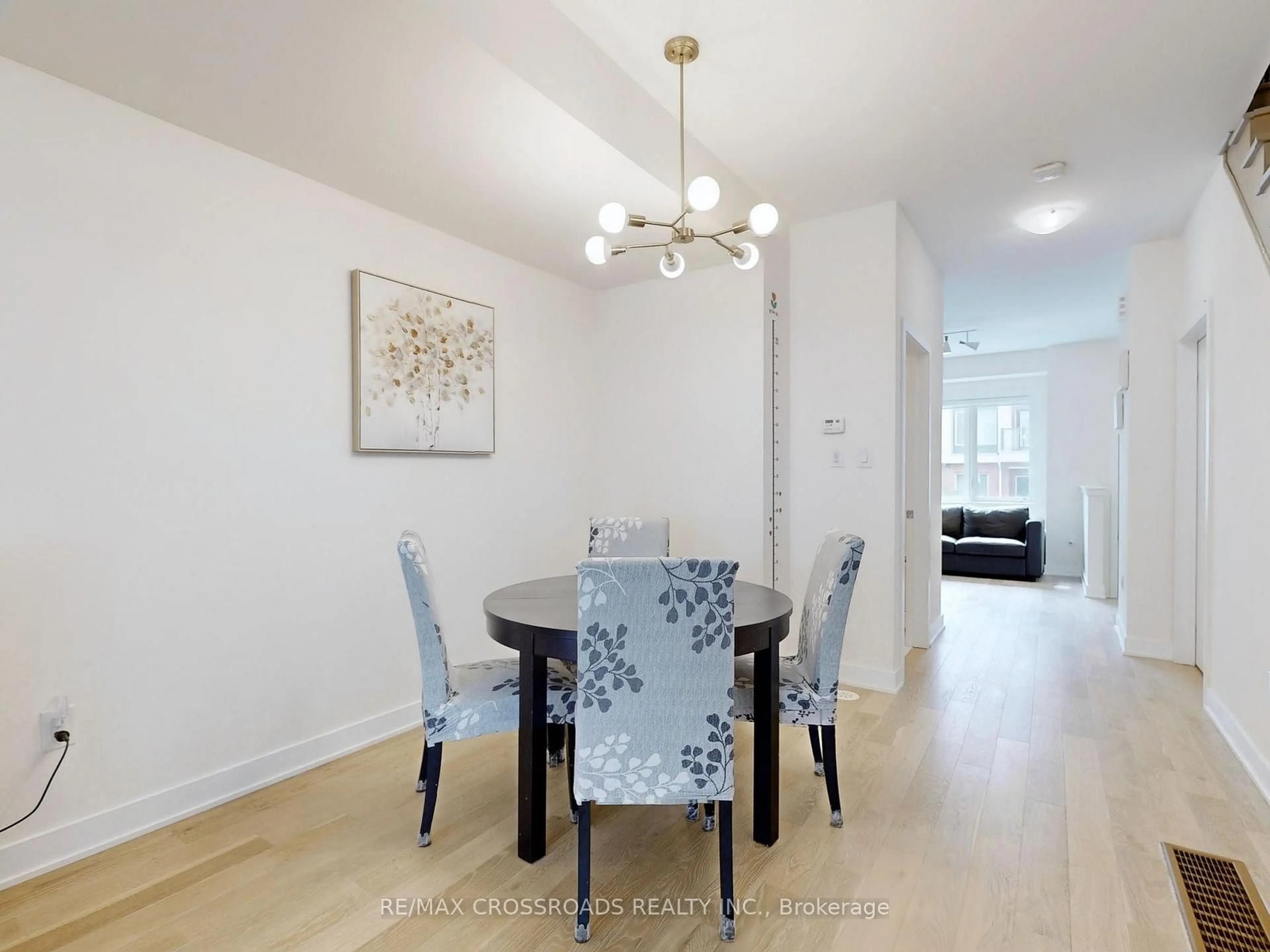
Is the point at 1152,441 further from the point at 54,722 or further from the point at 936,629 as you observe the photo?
the point at 54,722

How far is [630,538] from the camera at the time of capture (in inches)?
123

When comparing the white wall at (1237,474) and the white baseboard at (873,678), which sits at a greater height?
the white wall at (1237,474)

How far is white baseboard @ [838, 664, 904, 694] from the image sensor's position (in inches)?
132

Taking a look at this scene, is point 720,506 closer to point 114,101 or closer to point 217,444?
point 217,444

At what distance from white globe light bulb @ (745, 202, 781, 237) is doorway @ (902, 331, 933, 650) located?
2.40 metres

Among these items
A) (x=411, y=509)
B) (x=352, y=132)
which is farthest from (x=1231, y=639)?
(x=352, y=132)

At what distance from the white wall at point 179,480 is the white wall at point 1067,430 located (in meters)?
6.69

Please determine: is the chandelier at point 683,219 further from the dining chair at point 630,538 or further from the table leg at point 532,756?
the table leg at point 532,756

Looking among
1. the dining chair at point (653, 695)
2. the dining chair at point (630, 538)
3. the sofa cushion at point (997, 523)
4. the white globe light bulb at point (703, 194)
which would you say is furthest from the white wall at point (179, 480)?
the sofa cushion at point (997, 523)

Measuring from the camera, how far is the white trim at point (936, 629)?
433 cm

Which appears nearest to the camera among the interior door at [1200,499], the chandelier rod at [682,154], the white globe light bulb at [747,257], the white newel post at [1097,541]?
the chandelier rod at [682,154]

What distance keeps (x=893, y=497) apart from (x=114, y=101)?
350 centimetres

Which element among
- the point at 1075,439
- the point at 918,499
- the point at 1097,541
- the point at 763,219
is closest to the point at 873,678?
the point at 918,499

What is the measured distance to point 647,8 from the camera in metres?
1.95
